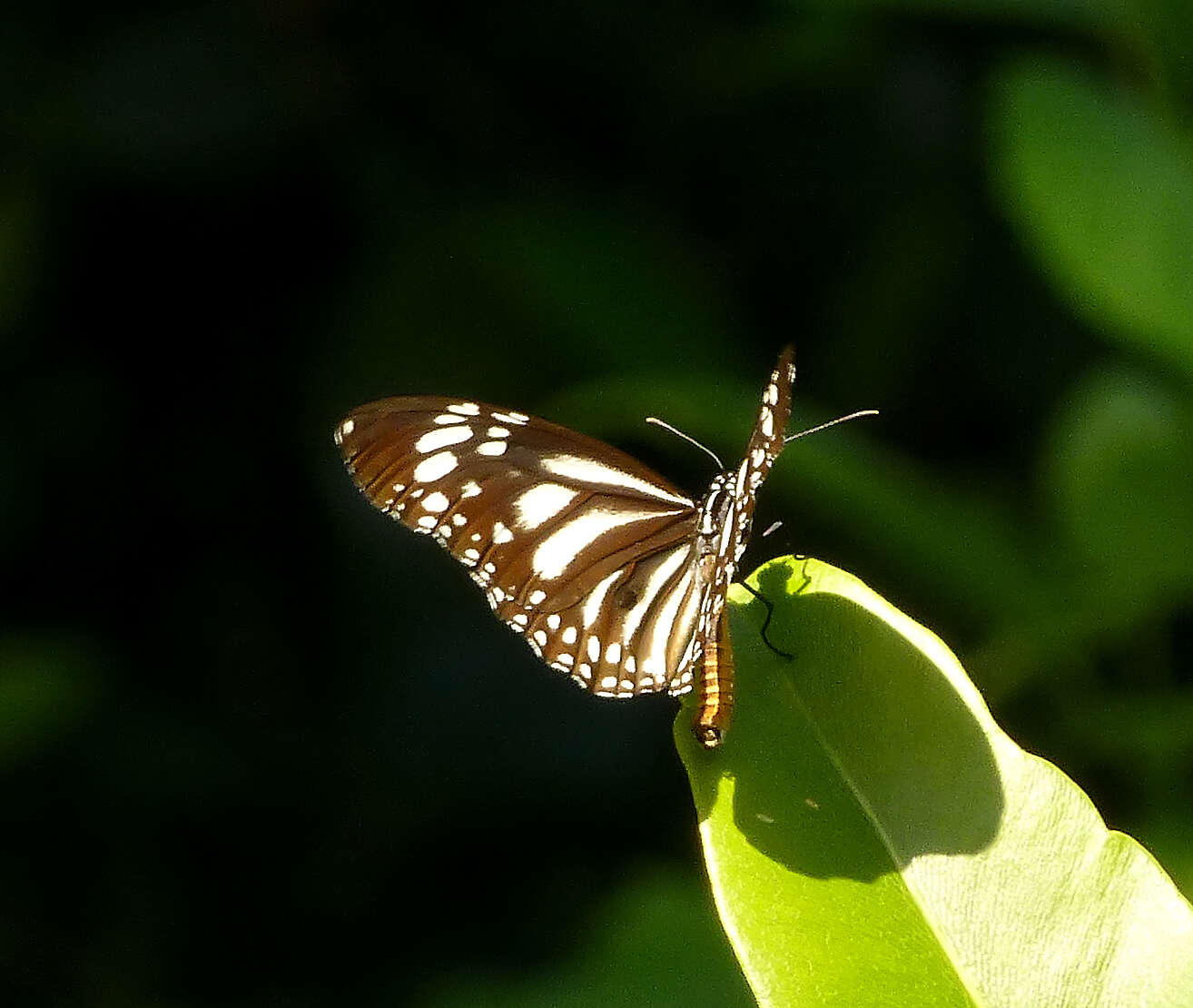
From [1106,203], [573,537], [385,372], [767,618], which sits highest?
[1106,203]

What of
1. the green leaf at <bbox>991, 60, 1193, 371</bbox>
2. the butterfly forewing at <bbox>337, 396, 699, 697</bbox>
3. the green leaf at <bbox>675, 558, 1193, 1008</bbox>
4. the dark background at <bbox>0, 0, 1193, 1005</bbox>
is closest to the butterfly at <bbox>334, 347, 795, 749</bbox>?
the butterfly forewing at <bbox>337, 396, 699, 697</bbox>

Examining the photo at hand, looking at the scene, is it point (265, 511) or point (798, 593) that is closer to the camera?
point (798, 593)

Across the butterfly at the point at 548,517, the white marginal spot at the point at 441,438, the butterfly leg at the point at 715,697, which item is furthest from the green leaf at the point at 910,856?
the white marginal spot at the point at 441,438

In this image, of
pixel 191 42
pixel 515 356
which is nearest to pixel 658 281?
pixel 515 356

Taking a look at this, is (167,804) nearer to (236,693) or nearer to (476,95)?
(236,693)

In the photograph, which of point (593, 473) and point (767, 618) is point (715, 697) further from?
point (593, 473)

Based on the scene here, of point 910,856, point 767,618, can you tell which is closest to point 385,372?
point 767,618
